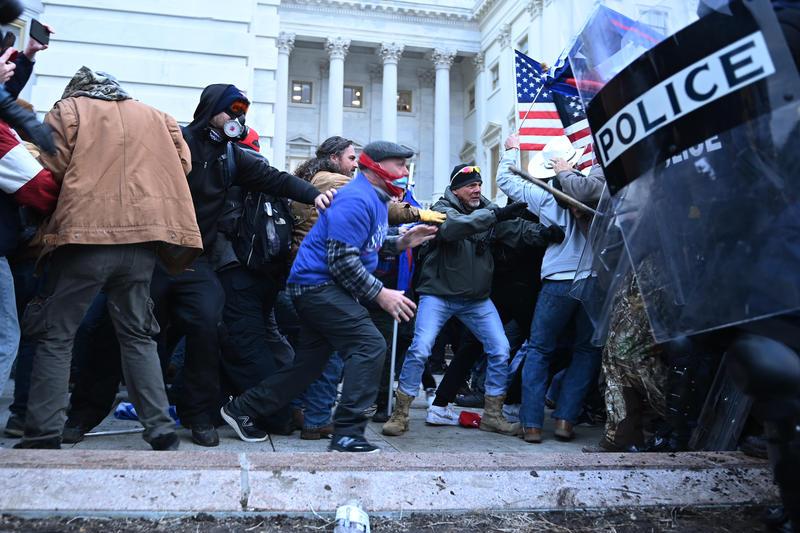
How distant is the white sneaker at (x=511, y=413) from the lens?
19.8 feet

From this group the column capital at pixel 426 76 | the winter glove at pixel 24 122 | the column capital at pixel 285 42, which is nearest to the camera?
the winter glove at pixel 24 122

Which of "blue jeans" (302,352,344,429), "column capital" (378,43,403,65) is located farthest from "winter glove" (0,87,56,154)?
"column capital" (378,43,403,65)

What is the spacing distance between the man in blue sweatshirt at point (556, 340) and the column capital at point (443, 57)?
42.0m

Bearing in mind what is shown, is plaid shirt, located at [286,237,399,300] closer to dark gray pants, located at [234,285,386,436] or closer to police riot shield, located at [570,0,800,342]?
dark gray pants, located at [234,285,386,436]

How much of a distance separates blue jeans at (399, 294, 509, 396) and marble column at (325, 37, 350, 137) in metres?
40.0

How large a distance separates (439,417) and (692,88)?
13.8 feet

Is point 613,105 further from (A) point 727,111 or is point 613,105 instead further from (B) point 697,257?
(B) point 697,257

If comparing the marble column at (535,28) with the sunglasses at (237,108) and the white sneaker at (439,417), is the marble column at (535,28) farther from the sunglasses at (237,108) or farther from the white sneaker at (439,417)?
the sunglasses at (237,108)

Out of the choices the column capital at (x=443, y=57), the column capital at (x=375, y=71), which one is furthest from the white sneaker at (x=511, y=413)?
the column capital at (x=375, y=71)

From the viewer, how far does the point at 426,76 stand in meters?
48.1

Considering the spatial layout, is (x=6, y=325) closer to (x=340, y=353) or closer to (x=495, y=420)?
(x=340, y=353)

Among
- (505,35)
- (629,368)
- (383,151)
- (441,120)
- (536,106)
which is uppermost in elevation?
(505,35)

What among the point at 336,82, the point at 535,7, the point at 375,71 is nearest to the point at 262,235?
the point at 535,7

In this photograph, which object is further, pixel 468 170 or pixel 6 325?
pixel 468 170
